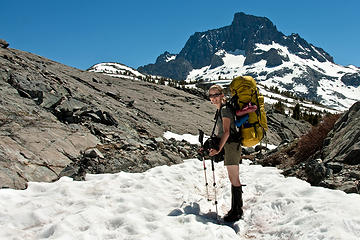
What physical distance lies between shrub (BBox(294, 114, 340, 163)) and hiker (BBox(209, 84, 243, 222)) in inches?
210

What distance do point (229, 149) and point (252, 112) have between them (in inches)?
38.0

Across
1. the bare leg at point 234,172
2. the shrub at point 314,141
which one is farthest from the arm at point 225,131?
the shrub at point 314,141

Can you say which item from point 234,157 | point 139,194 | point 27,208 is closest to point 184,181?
point 139,194

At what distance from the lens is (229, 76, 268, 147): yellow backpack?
6.08m

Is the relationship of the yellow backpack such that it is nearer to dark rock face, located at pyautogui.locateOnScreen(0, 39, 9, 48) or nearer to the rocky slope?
the rocky slope

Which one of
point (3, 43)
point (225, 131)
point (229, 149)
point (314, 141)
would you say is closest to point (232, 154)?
point (229, 149)

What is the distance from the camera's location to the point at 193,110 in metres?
27.5

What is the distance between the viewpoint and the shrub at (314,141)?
34.9 feet

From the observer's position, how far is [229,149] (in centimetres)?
626

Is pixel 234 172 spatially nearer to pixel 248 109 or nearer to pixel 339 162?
pixel 248 109

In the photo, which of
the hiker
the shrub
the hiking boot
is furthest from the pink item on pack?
the shrub

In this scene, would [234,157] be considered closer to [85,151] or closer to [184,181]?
[184,181]

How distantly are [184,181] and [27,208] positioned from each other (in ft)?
15.4

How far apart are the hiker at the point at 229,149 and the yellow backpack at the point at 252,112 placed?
0.75 ft
